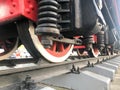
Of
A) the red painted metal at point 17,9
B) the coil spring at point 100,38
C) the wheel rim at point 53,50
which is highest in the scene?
the red painted metal at point 17,9

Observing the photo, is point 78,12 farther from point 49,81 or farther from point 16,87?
point 49,81

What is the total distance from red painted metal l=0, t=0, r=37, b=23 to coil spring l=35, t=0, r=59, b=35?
0.47 ft

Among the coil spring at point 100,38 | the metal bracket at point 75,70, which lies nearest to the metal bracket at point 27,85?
the metal bracket at point 75,70

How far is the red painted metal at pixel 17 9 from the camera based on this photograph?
178 cm

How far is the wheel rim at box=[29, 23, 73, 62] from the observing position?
225 centimetres

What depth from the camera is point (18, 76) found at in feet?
6.37

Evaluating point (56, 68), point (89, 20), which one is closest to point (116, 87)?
point (56, 68)

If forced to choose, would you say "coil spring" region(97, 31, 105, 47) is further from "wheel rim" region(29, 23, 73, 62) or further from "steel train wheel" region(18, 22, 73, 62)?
"steel train wheel" region(18, 22, 73, 62)

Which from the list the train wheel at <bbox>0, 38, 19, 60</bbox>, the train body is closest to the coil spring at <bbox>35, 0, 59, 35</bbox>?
the train body

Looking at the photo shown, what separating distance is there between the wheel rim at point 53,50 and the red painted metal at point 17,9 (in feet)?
0.91

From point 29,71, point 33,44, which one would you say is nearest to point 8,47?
point 33,44

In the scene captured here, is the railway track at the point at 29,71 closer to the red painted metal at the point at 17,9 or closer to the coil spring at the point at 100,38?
the red painted metal at the point at 17,9

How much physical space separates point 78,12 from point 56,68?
101 centimetres

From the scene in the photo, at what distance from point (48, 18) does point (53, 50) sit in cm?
116
